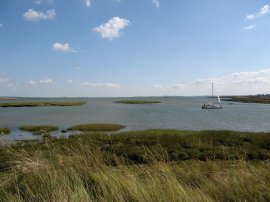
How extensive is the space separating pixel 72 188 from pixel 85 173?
0.63 metres

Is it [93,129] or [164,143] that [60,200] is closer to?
[164,143]

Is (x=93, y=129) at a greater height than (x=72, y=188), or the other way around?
(x=72, y=188)

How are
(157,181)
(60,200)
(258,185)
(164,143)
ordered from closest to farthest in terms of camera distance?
(60,200) < (258,185) < (157,181) < (164,143)

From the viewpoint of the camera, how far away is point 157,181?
→ 17.1 feet

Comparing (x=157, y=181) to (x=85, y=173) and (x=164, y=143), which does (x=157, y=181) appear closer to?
(x=85, y=173)

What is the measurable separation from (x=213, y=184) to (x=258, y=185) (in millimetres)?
681

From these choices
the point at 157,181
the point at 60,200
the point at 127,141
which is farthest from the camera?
the point at 127,141

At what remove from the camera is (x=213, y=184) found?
518cm

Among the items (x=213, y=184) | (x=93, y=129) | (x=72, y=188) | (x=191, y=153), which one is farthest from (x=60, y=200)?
(x=93, y=129)

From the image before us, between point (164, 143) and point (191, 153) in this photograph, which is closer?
point (191, 153)

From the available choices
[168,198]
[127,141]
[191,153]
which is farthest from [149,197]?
[127,141]

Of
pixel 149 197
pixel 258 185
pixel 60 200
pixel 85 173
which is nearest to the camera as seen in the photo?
pixel 60 200

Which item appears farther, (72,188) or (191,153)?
(191,153)

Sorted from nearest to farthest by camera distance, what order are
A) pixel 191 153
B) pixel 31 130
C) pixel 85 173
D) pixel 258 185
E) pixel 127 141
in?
pixel 258 185 < pixel 85 173 < pixel 191 153 < pixel 127 141 < pixel 31 130
